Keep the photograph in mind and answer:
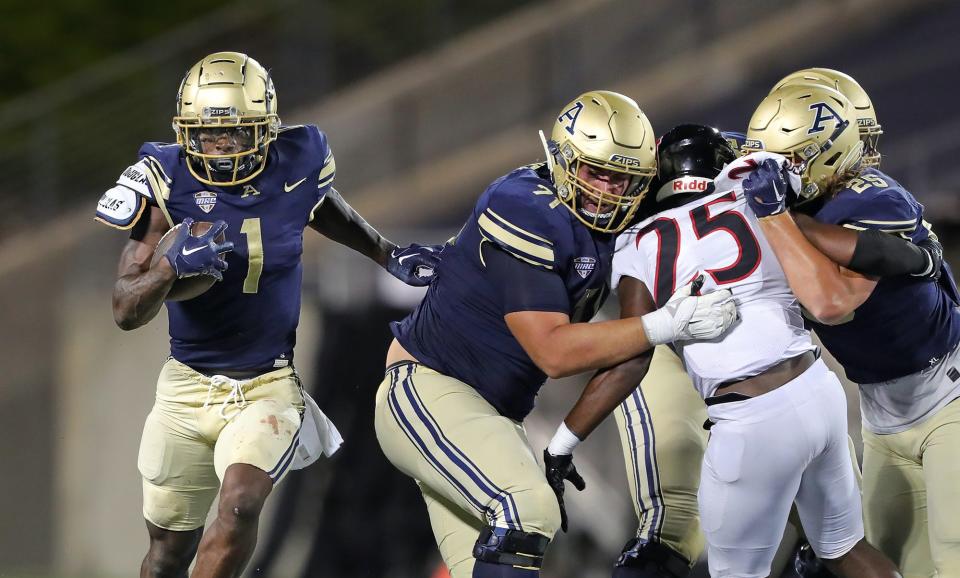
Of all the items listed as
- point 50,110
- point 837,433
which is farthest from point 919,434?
point 50,110

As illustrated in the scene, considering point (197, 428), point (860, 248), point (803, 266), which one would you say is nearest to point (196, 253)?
point (197, 428)

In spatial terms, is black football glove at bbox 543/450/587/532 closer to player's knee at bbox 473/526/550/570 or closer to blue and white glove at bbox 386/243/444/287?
player's knee at bbox 473/526/550/570

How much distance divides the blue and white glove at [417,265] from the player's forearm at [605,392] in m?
0.92

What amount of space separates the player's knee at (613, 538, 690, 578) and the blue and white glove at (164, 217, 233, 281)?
1462 mm

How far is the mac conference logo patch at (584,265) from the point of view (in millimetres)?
3742

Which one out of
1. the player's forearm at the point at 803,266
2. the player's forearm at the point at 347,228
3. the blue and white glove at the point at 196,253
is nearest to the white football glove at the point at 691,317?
the player's forearm at the point at 803,266

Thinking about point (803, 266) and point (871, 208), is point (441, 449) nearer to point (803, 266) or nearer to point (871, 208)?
point (803, 266)

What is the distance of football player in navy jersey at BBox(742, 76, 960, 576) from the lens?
11.7 ft

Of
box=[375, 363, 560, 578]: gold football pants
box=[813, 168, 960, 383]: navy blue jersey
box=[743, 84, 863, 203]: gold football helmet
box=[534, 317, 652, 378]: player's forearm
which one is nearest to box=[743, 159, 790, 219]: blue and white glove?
box=[743, 84, 863, 203]: gold football helmet

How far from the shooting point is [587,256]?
3.75 metres

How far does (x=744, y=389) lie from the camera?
3.54m

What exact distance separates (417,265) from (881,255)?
5.15ft

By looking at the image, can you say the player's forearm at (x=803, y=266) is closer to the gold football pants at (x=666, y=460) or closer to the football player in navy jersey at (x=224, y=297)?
the gold football pants at (x=666, y=460)

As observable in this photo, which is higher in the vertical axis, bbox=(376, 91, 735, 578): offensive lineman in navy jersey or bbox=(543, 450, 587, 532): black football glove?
bbox=(376, 91, 735, 578): offensive lineman in navy jersey
